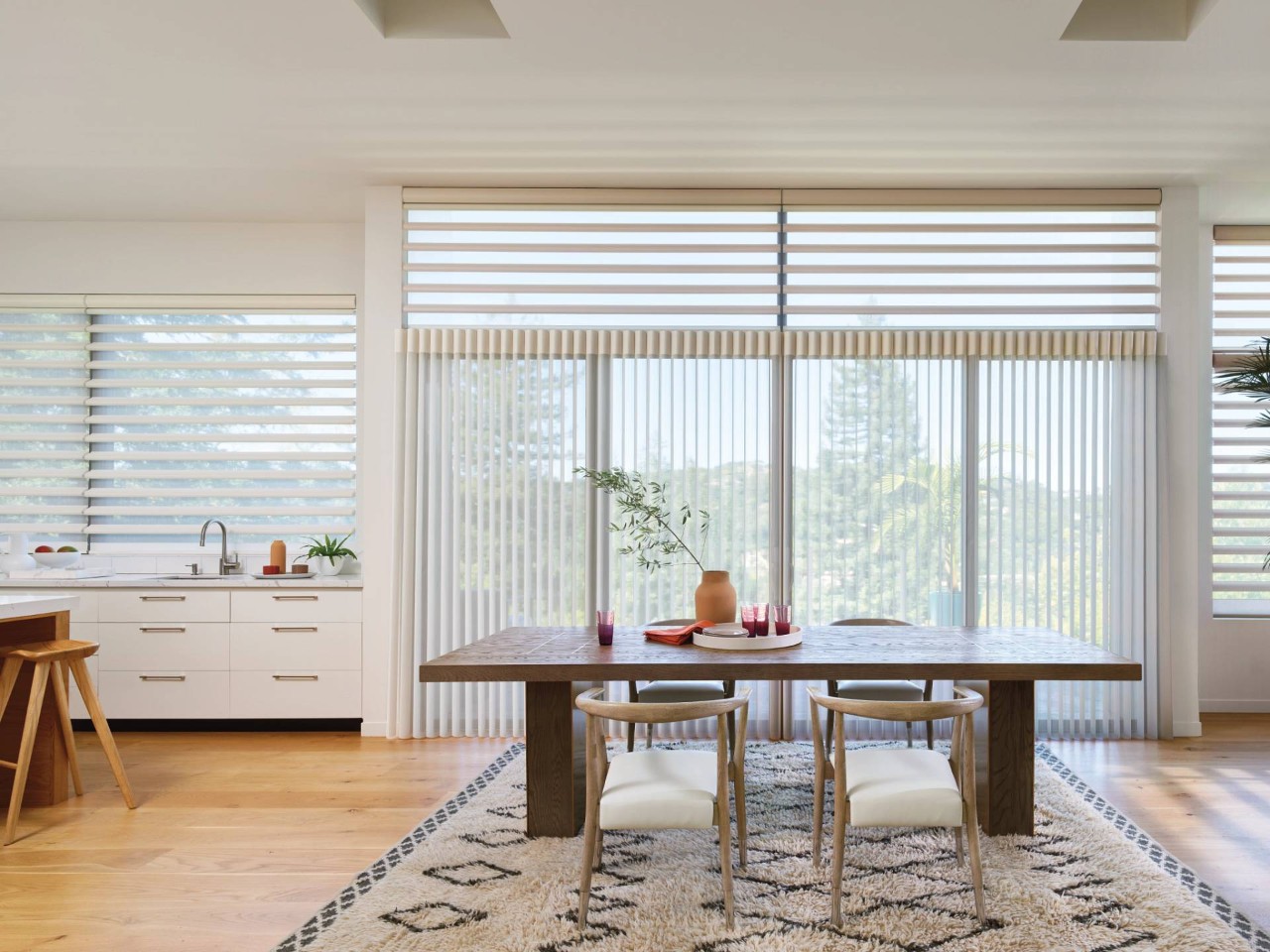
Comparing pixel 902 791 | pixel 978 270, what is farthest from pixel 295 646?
pixel 978 270

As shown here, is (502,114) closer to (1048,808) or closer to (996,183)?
(996,183)

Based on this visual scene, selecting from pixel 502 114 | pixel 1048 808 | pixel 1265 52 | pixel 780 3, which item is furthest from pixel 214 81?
pixel 1048 808

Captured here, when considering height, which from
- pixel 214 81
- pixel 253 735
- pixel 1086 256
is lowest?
pixel 253 735

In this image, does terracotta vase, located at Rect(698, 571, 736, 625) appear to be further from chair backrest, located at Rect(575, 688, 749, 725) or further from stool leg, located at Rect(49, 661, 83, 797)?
stool leg, located at Rect(49, 661, 83, 797)

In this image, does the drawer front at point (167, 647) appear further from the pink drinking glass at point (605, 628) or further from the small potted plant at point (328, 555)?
the pink drinking glass at point (605, 628)

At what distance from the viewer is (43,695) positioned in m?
3.48

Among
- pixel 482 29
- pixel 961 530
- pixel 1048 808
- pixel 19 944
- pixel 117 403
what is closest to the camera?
pixel 19 944

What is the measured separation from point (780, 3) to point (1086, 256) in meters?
2.75

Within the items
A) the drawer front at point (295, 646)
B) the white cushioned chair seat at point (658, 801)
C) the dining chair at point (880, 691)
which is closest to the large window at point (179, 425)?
the drawer front at point (295, 646)

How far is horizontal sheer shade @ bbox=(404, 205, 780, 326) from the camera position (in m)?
4.85

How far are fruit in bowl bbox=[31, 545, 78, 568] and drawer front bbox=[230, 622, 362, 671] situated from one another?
1219 millimetres

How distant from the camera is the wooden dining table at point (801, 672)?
295cm

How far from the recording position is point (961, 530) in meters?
4.76

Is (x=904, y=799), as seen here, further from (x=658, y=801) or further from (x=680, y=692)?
(x=680, y=692)
